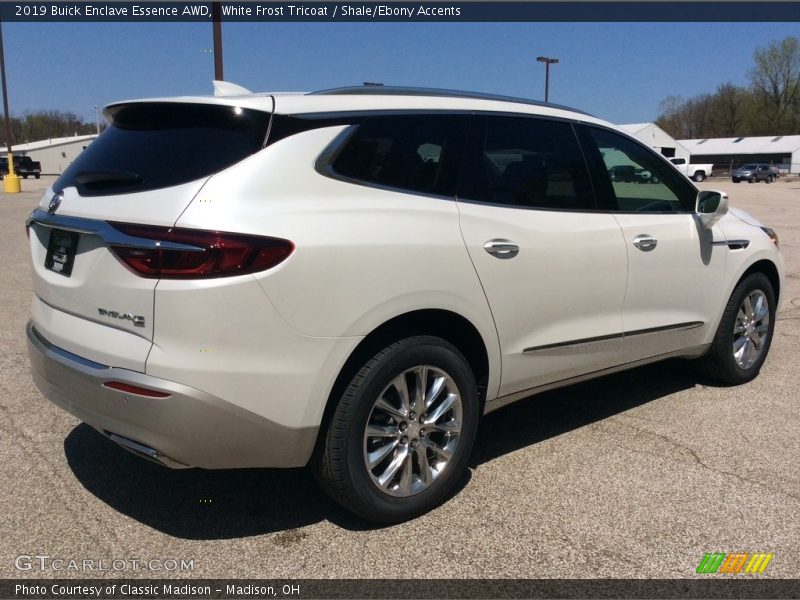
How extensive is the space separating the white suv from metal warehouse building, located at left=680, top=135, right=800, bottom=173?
278 feet

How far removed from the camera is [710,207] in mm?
4488

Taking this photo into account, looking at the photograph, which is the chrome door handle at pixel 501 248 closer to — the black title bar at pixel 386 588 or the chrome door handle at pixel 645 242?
the chrome door handle at pixel 645 242

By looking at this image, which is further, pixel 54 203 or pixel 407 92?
pixel 407 92

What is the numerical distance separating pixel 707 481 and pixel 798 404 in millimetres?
1562

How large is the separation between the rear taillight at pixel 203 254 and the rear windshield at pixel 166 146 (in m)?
0.27

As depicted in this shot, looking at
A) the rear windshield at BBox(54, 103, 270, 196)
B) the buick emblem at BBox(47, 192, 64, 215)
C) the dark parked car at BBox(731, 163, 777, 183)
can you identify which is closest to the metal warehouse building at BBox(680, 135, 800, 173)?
the dark parked car at BBox(731, 163, 777, 183)

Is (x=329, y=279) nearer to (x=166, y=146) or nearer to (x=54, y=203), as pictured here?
(x=166, y=146)

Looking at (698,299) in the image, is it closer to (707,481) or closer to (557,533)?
(707,481)

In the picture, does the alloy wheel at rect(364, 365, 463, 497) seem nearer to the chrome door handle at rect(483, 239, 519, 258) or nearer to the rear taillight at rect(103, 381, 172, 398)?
the chrome door handle at rect(483, 239, 519, 258)

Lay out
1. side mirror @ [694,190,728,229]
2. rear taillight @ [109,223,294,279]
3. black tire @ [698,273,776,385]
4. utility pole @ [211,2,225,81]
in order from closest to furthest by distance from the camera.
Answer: rear taillight @ [109,223,294,279], side mirror @ [694,190,728,229], black tire @ [698,273,776,385], utility pole @ [211,2,225,81]

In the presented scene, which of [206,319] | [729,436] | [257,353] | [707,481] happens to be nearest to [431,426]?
[257,353]

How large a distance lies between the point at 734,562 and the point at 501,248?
1.61m

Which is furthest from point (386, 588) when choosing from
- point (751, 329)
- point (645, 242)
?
point (751, 329)

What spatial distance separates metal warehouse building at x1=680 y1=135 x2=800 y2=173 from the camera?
82.2 meters
